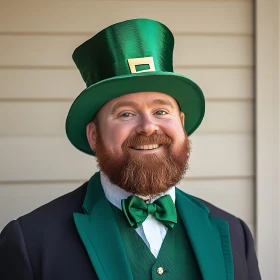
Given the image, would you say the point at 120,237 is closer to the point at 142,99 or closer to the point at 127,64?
the point at 142,99

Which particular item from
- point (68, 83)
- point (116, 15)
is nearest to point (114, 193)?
point (68, 83)

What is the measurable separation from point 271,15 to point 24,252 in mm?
1654

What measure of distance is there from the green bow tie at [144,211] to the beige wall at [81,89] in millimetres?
811

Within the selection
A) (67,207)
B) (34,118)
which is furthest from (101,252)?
(34,118)

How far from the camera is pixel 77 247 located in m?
1.76

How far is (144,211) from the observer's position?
1.81 meters

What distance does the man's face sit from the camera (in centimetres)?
179

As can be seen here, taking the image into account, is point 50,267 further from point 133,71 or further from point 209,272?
point 133,71

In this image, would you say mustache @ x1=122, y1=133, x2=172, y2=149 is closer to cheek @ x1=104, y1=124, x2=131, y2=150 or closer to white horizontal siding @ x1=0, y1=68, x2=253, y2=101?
cheek @ x1=104, y1=124, x2=131, y2=150

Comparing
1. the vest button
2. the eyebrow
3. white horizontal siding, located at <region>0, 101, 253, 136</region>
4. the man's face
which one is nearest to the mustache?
the man's face

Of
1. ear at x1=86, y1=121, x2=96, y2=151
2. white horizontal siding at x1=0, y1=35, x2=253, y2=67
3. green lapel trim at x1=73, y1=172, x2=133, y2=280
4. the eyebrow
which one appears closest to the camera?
green lapel trim at x1=73, y1=172, x2=133, y2=280

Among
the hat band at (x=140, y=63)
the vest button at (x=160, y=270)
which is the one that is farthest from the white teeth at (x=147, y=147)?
the vest button at (x=160, y=270)

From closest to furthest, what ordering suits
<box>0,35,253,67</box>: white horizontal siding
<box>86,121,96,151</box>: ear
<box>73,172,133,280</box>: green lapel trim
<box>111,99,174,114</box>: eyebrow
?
<box>73,172,133,280</box>: green lapel trim, <box>111,99,174,114</box>: eyebrow, <box>86,121,96,151</box>: ear, <box>0,35,253,67</box>: white horizontal siding

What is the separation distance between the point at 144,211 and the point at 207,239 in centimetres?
24
